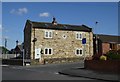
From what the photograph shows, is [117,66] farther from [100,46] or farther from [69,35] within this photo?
[100,46]

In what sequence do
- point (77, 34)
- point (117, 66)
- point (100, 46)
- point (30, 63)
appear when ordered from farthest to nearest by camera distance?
1. point (100, 46)
2. point (77, 34)
3. point (30, 63)
4. point (117, 66)

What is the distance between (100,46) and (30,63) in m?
22.3

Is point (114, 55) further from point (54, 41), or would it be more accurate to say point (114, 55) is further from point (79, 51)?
point (79, 51)

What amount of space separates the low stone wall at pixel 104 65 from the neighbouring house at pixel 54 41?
66.3 ft

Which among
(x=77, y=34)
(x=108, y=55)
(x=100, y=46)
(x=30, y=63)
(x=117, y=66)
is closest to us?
(x=117, y=66)

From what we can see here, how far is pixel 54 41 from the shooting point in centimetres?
5422

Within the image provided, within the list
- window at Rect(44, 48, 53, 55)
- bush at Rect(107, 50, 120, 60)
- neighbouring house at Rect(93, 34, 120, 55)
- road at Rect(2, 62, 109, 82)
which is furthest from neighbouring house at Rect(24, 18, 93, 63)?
bush at Rect(107, 50, 120, 60)

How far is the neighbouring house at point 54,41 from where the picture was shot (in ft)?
171

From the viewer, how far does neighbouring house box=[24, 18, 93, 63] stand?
52.0 m

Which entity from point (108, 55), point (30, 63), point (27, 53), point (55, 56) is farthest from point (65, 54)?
point (108, 55)

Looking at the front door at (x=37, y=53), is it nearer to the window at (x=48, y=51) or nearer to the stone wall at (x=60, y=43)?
the stone wall at (x=60, y=43)

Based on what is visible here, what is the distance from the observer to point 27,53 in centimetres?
5356

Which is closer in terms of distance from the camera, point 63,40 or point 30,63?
point 30,63

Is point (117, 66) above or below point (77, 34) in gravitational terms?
below
